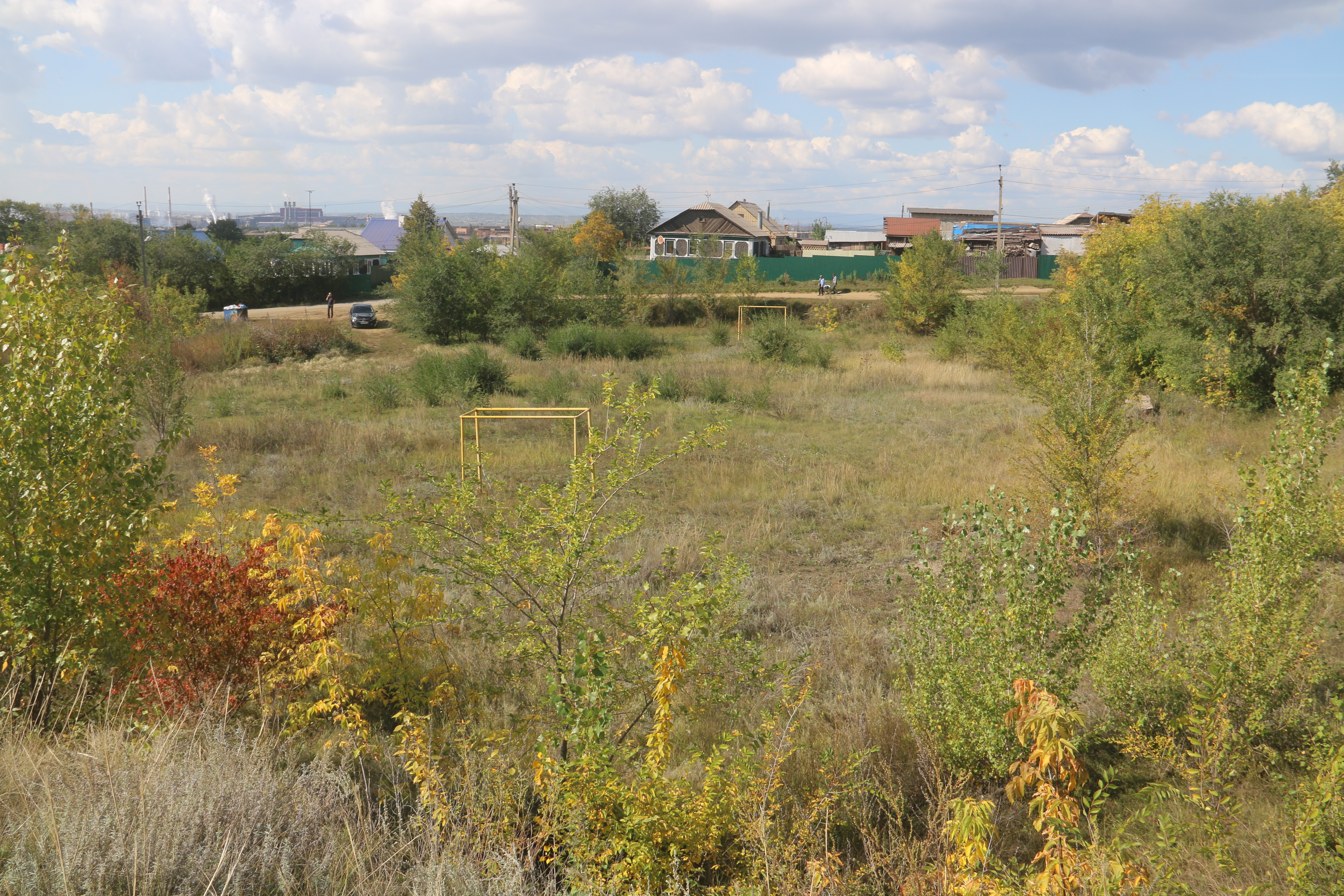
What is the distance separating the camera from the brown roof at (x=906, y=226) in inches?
2668

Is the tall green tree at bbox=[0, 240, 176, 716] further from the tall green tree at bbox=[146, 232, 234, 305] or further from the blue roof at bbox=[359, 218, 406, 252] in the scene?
the blue roof at bbox=[359, 218, 406, 252]

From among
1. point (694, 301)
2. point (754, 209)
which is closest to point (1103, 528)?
point (694, 301)

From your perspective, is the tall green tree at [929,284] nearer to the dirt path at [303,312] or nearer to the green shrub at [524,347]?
the green shrub at [524,347]

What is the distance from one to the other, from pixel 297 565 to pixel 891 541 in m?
6.19

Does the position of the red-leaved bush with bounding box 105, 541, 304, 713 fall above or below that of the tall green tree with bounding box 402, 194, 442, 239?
below

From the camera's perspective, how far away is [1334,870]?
10.5 ft

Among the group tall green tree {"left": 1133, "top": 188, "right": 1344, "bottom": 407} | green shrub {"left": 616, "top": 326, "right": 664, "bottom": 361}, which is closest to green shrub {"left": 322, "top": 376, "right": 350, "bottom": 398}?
green shrub {"left": 616, "top": 326, "right": 664, "bottom": 361}

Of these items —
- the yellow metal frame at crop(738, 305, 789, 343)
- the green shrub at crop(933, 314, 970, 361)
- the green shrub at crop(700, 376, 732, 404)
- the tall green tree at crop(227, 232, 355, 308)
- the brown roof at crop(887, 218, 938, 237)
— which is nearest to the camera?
the green shrub at crop(700, 376, 732, 404)

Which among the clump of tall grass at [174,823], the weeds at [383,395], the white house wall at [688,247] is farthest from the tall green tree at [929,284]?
the clump of tall grass at [174,823]

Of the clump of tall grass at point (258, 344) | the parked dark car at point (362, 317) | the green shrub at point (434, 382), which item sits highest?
the parked dark car at point (362, 317)

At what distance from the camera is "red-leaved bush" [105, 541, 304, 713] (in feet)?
14.6

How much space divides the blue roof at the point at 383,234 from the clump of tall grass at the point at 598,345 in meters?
50.1

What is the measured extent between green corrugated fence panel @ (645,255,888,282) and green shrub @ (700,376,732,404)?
116 ft

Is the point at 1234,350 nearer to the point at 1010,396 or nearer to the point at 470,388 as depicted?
the point at 1010,396
